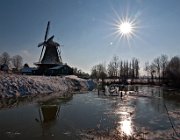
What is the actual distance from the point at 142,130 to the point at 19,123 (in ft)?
25.8

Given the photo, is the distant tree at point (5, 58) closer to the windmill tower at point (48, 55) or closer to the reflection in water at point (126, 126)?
the windmill tower at point (48, 55)

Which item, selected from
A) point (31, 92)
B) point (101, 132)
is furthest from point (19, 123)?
point (31, 92)

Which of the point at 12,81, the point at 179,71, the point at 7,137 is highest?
the point at 179,71

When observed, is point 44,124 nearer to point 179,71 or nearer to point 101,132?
point 101,132

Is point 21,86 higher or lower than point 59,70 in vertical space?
→ lower

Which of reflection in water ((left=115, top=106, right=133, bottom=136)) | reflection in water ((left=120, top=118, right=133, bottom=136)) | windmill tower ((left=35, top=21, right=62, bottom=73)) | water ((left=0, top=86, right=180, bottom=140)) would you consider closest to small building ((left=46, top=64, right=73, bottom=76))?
windmill tower ((left=35, top=21, right=62, bottom=73))

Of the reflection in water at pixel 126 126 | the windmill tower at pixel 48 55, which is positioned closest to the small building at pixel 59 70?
the windmill tower at pixel 48 55

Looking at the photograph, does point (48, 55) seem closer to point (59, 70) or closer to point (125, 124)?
point (59, 70)

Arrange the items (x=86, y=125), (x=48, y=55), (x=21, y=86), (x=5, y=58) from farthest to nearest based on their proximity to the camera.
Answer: (x=5, y=58)
(x=48, y=55)
(x=21, y=86)
(x=86, y=125)

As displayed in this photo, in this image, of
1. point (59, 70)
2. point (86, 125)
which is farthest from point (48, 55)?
point (86, 125)

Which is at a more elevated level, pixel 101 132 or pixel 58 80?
pixel 58 80

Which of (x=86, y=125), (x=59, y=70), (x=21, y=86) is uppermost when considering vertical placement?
(x=59, y=70)

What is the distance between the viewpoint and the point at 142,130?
13.0 m

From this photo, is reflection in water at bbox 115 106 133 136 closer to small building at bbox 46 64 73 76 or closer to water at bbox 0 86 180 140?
water at bbox 0 86 180 140
